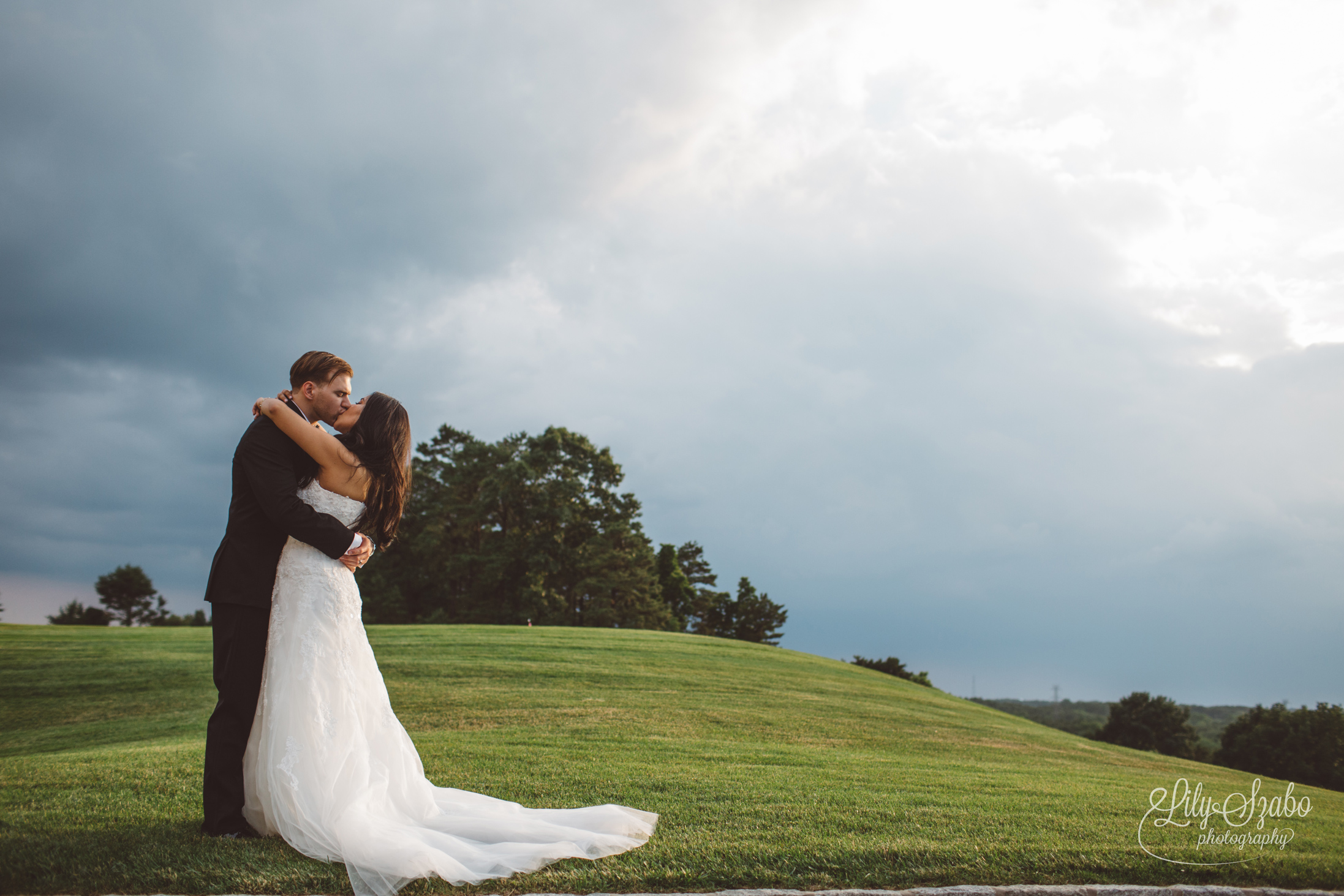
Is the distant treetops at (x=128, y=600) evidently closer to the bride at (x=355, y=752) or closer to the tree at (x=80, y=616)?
the tree at (x=80, y=616)

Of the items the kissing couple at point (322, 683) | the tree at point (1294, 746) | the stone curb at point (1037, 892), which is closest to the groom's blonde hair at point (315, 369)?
the kissing couple at point (322, 683)

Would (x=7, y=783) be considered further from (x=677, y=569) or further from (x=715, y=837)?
(x=677, y=569)

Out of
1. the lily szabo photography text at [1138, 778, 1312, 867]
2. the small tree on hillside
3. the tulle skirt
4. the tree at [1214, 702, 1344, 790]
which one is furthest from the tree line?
the small tree on hillside

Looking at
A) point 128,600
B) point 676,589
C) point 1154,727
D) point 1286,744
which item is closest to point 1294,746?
point 1286,744

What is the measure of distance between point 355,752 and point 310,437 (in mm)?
2198

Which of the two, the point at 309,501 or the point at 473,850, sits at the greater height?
the point at 309,501

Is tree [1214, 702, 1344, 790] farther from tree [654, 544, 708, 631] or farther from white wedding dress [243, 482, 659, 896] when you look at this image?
tree [654, 544, 708, 631]

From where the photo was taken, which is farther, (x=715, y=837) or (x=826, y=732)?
(x=826, y=732)

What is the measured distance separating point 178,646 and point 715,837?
23.2 metres

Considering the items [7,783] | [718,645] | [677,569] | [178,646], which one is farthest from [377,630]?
[677,569]

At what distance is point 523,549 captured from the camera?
159 feet

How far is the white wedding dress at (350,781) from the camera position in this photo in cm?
424

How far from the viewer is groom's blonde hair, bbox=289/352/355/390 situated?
5.14 metres

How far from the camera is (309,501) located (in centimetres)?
496
